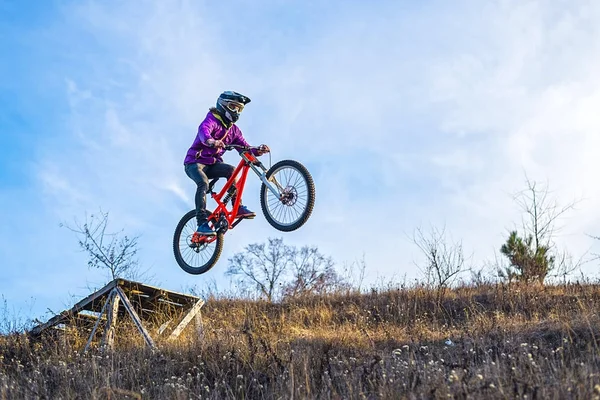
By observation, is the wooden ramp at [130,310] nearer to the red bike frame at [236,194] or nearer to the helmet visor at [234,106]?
the red bike frame at [236,194]

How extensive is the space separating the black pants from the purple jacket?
103mm

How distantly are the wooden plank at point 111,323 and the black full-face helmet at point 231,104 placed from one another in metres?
3.68

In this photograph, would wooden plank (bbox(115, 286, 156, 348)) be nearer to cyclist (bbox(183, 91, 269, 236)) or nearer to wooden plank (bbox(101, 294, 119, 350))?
wooden plank (bbox(101, 294, 119, 350))

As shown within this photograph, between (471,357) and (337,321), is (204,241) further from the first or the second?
(471,357)

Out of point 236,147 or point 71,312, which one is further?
point 71,312

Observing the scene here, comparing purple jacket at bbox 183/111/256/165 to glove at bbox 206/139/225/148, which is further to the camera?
purple jacket at bbox 183/111/256/165

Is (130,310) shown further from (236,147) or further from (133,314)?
(236,147)

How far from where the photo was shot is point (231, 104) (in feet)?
35.8

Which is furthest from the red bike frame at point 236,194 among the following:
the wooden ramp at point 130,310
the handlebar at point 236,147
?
the wooden ramp at point 130,310

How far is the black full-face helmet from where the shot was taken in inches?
428

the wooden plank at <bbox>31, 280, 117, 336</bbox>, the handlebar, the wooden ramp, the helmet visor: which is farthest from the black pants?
the wooden plank at <bbox>31, 280, 117, 336</bbox>

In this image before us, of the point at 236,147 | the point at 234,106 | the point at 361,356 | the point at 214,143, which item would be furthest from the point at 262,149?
the point at 361,356

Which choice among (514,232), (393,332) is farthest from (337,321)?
(514,232)

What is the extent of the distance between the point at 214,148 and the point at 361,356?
4230mm
